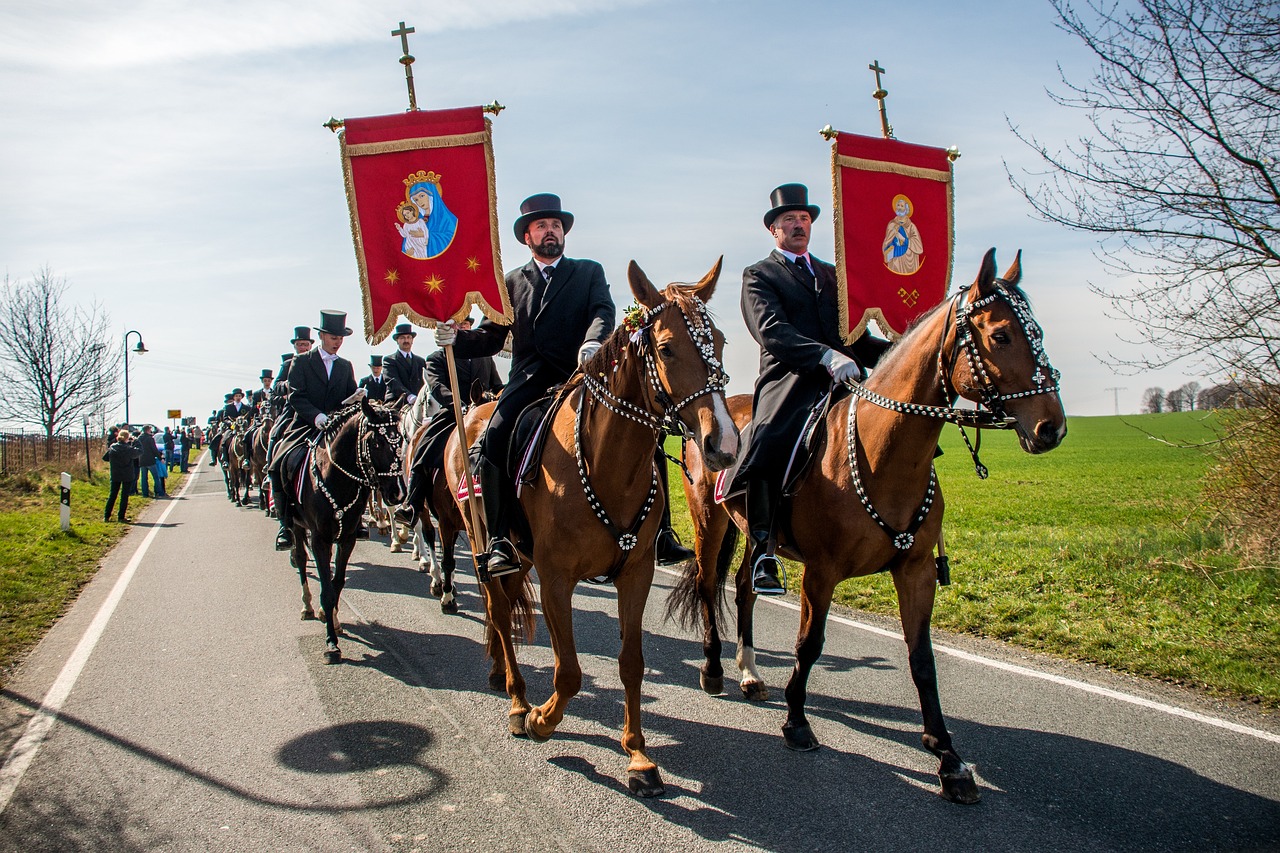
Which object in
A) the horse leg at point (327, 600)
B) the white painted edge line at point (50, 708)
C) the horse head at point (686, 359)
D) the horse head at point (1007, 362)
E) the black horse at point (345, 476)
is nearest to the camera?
the horse head at point (686, 359)

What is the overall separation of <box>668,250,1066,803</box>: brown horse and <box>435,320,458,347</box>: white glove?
2.62m

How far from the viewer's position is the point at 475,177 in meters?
6.07

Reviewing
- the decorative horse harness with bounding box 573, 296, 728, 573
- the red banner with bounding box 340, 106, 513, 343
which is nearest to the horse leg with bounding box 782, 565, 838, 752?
the decorative horse harness with bounding box 573, 296, 728, 573

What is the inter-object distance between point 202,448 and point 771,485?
86323 mm

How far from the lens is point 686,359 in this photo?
392 centimetres

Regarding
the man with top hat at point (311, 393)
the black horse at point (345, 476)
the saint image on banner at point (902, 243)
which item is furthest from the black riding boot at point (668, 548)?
the man with top hat at point (311, 393)

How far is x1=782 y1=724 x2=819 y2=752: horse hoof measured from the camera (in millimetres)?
4660

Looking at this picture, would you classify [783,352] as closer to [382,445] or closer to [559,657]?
[559,657]

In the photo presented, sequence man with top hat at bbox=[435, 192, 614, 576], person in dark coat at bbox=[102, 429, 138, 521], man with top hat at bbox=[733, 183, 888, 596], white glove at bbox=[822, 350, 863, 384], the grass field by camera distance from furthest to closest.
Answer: person in dark coat at bbox=[102, 429, 138, 521]
the grass field
man with top hat at bbox=[435, 192, 614, 576]
man with top hat at bbox=[733, 183, 888, 596]
white glove at bbox=[822, 350, 863, 384]

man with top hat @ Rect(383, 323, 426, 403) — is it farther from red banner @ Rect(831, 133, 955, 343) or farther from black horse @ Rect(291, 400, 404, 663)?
red banner @ Rect(831, 133, 955, 343)

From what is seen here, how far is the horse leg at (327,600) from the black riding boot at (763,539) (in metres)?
3.73

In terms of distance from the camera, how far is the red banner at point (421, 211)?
6000mm

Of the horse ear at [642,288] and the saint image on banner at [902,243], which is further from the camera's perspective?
the saint image on banner at [902,243]

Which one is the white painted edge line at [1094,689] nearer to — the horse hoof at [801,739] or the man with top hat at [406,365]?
the horse hoof at [801,739]
